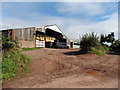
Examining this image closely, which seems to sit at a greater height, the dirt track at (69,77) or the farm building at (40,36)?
the farm building at (40,36)

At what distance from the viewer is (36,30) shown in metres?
24.0

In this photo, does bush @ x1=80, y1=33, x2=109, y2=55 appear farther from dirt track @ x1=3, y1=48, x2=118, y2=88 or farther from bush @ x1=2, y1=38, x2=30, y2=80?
bush @ x1=2, y1=38, x2=30, y2=80

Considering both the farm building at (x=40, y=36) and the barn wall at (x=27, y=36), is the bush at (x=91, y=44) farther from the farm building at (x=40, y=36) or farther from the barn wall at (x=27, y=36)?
the barn wall at (x=27, y=36)

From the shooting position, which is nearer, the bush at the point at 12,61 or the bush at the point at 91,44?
the bush at the point at 12,61

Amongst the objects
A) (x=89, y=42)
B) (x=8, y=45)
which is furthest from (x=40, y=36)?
(x=8, y=45)

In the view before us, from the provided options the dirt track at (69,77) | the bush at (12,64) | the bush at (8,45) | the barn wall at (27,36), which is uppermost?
the barn wall at (27,36)

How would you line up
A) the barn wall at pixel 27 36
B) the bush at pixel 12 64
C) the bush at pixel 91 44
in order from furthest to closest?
the barn wall at pixel 27 36, the bush at pixel 91 44, the bush at pixel 12 64

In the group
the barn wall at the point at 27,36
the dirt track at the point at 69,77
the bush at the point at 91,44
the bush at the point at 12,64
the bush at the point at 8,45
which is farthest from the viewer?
the barn wall at the point at 27,36

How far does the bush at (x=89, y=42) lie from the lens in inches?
498

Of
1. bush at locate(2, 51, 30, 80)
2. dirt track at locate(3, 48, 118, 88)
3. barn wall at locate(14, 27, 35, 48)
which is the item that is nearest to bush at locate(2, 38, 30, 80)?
bush at locate(2, 51, 30, 80)

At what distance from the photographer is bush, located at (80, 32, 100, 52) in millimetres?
12641

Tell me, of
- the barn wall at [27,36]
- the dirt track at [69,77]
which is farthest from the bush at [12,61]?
the barn wall at [27,36]

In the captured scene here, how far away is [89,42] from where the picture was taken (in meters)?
12.8

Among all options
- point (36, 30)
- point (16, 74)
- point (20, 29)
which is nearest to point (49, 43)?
point (36, 30)
